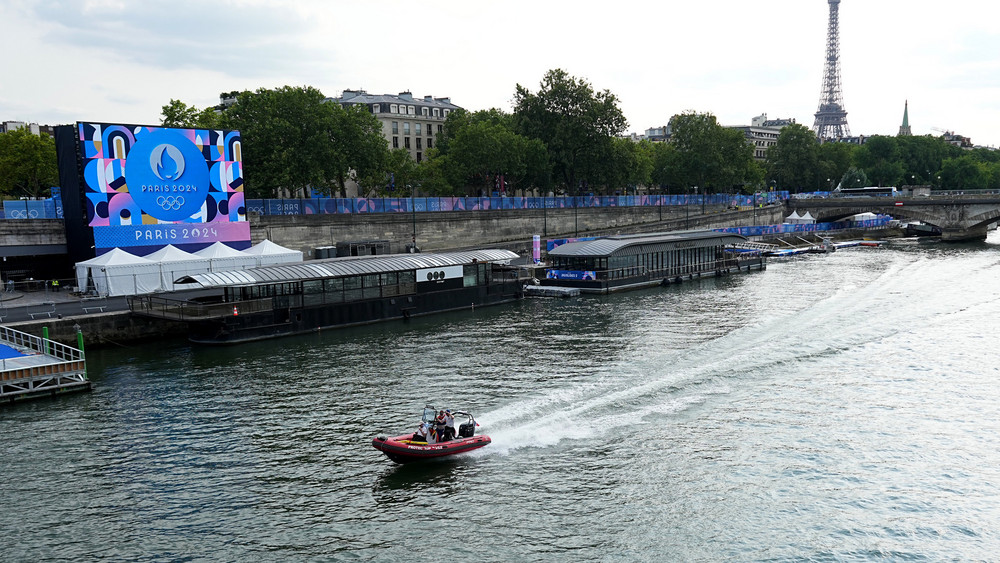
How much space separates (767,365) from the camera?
1674 inches

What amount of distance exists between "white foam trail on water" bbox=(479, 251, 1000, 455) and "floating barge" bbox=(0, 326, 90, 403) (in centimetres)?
2231

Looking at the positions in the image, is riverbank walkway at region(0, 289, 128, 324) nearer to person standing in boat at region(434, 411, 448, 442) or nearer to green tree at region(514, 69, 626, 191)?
person standing in boat at region(434, 411, 448, 442)

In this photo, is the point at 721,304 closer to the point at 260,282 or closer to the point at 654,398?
the point at 654,398

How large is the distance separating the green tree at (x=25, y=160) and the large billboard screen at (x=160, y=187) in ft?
127

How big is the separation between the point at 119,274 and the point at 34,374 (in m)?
22.3

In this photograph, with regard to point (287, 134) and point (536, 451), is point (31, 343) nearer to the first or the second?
point (536, 451)

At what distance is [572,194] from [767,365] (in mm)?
87946

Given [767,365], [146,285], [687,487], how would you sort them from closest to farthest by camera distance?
[687,487], [767,365], [146,285]

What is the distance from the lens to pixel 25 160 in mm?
93812

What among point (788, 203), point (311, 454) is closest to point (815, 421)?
point (311, 454)

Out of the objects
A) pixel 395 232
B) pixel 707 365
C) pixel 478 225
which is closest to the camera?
pixel 707 365

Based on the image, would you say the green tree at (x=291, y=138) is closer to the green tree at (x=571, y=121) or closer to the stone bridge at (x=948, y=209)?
the green tree at (x=571, y=121)

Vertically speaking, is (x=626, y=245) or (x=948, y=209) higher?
(x=948, y=209)

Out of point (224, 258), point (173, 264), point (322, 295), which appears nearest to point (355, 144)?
point (224, 258)
